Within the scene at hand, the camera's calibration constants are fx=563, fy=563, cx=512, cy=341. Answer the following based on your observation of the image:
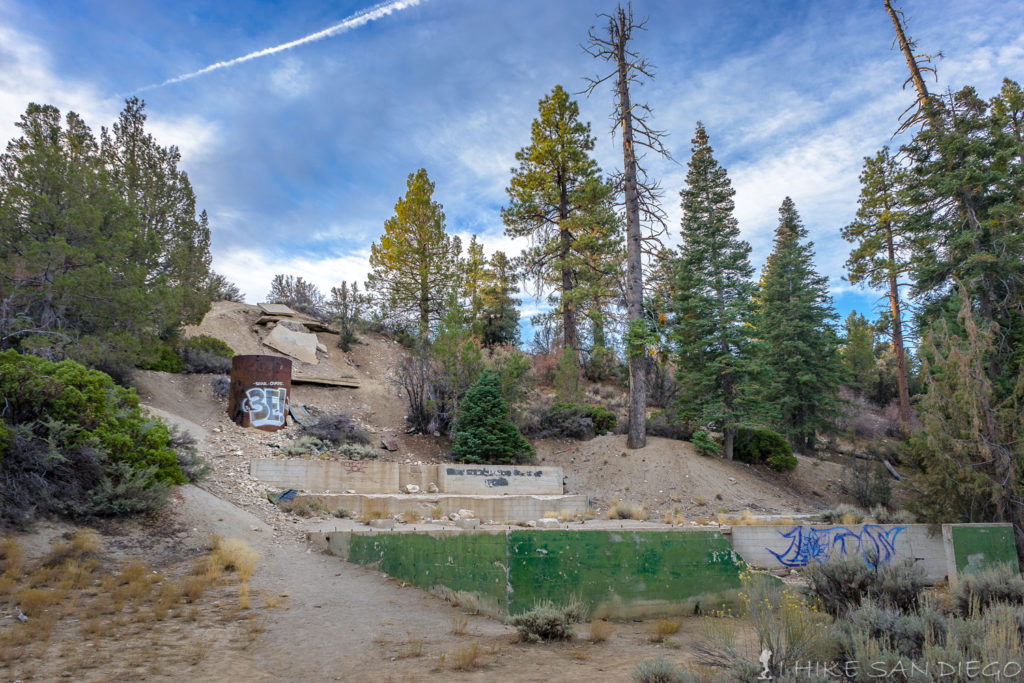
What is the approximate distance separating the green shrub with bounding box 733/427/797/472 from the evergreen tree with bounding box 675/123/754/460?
0.42 m

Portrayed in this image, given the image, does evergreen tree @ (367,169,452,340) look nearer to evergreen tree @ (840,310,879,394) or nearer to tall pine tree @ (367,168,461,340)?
tall pine tree @ (367,168,461,340)

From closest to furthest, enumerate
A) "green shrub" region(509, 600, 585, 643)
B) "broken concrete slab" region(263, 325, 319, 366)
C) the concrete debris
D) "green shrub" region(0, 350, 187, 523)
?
1. "green shrub" region(509, 600, 585, 643)
2. "green shrub" region(0, 350, 187, 523)
3. "broken concrete slab" region(263, 325, 319, 366)
4. the concrete debris

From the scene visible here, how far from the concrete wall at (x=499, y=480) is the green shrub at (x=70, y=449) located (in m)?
7.81

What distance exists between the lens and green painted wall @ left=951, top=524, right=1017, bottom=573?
33.0ft

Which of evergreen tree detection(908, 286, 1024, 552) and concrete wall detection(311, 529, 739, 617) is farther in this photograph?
evergreen tree detection(908, 286, 1024, 552)

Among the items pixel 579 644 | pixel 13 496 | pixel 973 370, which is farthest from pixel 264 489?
pixel 973 370

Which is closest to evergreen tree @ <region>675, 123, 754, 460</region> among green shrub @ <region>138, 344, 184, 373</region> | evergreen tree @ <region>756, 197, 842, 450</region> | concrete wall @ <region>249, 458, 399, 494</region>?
evergreen tree @ <region>756, 197, 842, 450</region>

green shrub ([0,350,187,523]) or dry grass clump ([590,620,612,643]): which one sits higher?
green shrub ([0,350,187,523])

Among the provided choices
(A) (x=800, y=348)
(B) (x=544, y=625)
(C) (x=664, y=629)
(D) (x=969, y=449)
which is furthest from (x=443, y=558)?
(A) (x=800, y=348)

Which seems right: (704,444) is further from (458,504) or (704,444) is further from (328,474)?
(328,474)

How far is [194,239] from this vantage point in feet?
91.4

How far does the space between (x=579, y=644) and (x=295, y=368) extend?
27.9 meters

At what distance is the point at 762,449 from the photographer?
68.1ft

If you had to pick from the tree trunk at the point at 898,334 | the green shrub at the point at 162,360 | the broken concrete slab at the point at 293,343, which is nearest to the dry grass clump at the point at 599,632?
the green shrub at the point at 162,360
